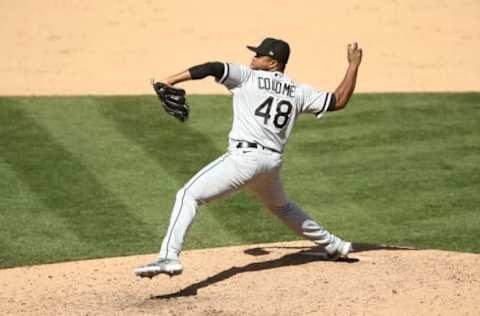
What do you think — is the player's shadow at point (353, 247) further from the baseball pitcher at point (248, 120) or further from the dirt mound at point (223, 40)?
the dirt mound at point (223, 40)

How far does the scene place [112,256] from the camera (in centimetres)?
986

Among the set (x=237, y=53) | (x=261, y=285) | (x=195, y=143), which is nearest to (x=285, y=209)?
(x=261, y=285)

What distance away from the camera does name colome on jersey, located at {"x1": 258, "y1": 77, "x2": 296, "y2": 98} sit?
27.5 ft

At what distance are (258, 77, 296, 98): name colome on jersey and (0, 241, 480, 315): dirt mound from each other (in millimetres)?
1452

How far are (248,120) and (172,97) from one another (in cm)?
61

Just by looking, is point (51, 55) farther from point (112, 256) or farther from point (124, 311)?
point (124, 311)

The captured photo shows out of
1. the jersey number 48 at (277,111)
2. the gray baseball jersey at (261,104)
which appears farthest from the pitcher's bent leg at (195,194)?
the jersey number 48 at (277,111)

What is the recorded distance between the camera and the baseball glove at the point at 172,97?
8117 millimetres

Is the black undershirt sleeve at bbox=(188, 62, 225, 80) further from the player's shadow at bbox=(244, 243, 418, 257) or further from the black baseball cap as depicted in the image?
the player's shadow at bbox=(244, 243, 418, 257)

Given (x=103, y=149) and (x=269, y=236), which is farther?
(x=103, y=149)

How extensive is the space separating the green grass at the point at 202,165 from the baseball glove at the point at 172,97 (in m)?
2.13

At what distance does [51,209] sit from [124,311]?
3.36 meters

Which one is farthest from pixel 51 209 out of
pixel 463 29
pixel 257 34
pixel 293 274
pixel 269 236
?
pixel 463 29

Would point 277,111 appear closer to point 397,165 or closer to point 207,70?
point 207,70
